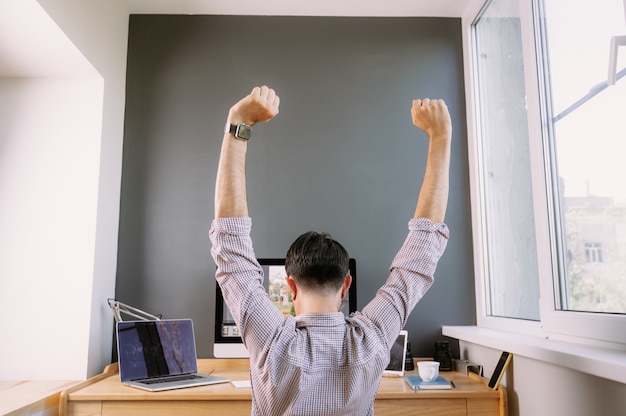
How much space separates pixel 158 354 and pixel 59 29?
140cm

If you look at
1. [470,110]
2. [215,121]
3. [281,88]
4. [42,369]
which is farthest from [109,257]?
[470,110]

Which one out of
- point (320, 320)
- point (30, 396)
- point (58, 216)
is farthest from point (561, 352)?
point (58, 216)

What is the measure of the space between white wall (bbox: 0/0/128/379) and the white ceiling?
49 millimetres

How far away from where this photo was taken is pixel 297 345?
1017mm

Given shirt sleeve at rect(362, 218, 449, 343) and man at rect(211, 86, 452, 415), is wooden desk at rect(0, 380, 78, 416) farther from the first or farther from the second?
shirt sleeve at rect(362, 218, 449, 343)

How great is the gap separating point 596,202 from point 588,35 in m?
0.55

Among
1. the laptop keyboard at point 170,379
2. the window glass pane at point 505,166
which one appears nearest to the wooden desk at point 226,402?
the laptop keyboard at point 170,379

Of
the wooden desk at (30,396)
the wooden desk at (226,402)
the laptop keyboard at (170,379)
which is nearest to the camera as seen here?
the wooden desk at (30,396)

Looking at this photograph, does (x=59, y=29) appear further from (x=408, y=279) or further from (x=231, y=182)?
(x=408, y=279)

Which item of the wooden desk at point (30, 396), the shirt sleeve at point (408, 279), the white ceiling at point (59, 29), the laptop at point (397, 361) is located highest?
the white ceiling at point (59, 29)

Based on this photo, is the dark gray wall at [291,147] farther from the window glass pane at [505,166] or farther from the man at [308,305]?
the man at [308,305]

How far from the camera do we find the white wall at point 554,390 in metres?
1.41

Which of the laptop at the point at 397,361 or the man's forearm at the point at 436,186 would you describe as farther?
the laptop at the point at 397,361

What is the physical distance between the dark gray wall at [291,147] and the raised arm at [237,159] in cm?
168
